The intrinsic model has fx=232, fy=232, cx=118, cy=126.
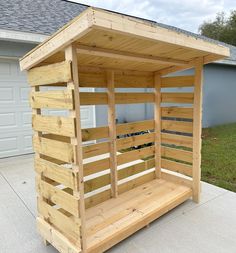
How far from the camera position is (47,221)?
218 centimetres

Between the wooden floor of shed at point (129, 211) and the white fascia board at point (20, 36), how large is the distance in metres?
3.70

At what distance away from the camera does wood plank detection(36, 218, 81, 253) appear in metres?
1.87

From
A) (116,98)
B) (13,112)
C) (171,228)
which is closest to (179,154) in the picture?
(171,228)

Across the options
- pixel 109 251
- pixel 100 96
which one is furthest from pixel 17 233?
pixel 100 96

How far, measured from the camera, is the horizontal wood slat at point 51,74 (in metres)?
1.66

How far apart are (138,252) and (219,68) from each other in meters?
8.79

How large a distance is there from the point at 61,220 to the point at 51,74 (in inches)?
48.2

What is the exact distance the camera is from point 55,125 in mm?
1859

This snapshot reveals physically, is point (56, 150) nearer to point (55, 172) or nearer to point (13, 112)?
point (55, 172)

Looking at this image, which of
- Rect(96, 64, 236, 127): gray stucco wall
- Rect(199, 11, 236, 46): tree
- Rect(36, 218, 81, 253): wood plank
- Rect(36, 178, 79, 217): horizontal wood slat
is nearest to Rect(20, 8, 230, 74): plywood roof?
Rect(36, 178, 79, 217): horizontal wood slat

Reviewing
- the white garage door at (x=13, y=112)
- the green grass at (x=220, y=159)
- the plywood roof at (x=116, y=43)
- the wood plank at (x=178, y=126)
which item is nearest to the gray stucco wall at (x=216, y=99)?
the green grass at (x=220, y=159)

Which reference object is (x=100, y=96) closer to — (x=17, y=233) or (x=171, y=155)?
(x=171, y=155)

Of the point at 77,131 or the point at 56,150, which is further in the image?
the point at 56,150

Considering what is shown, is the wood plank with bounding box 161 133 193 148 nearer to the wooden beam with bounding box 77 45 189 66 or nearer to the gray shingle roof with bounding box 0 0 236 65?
the wooden beam with bounding box 77 45 189 66
